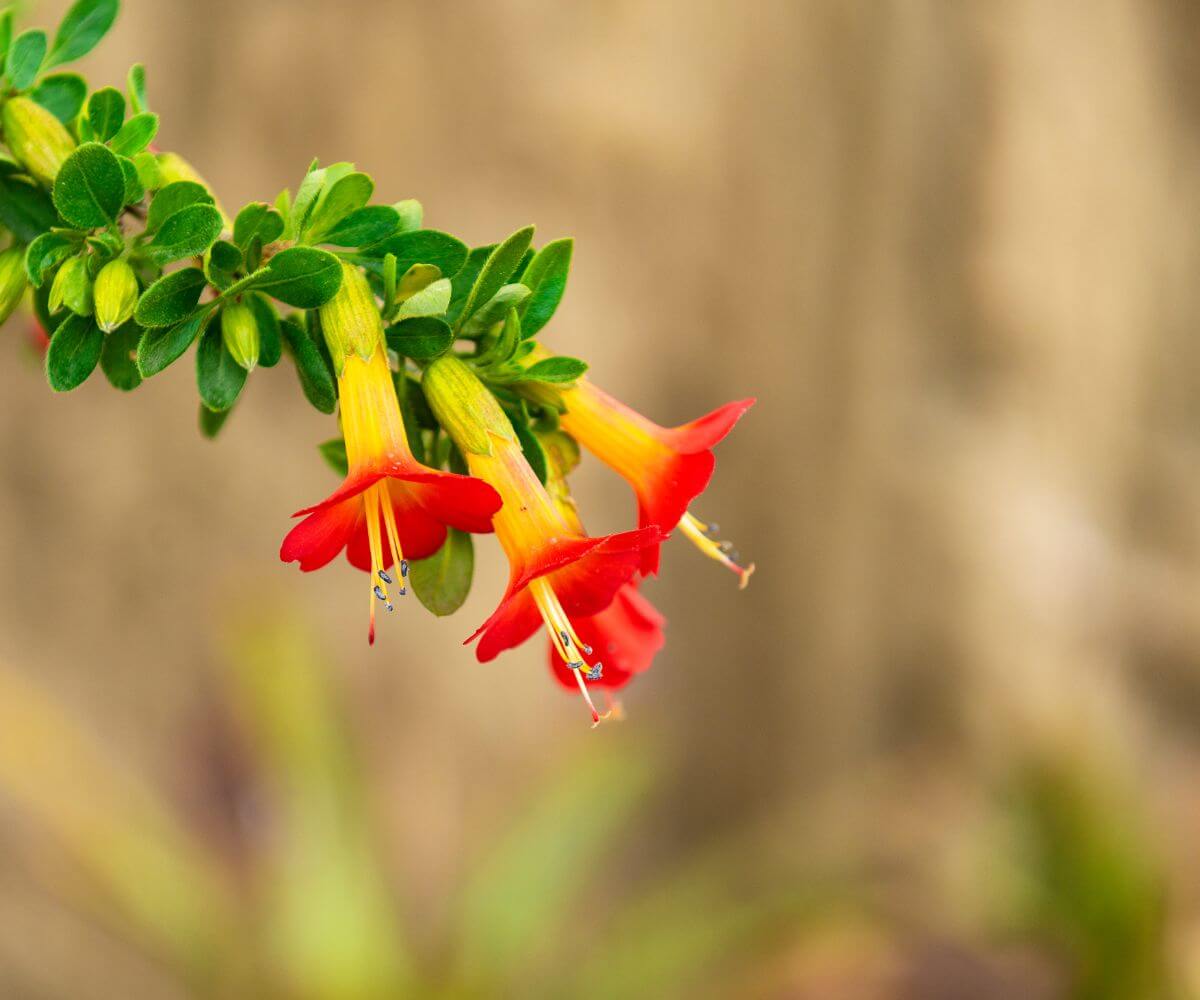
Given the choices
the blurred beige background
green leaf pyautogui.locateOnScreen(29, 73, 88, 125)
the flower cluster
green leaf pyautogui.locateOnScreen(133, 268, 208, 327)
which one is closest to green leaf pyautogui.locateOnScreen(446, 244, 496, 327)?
the flower cluster

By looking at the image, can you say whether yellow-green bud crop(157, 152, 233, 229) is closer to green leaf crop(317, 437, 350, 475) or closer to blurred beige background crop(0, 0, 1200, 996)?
green leaf crop(317, 437, 350, 475)

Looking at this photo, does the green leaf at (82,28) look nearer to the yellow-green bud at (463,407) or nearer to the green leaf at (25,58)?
the green leaf at (25,58)

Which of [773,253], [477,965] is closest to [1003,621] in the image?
[773,253]

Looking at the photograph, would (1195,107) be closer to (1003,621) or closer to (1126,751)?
(1003,621)

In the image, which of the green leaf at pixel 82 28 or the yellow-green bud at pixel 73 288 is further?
the green leaf at pixel 82 28

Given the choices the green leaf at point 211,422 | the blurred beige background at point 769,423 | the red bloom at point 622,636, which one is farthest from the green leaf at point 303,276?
the blurred beige background at point 769,423

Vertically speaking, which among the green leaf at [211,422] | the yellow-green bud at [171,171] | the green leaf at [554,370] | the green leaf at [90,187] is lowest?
the green leaf at [211,422]
